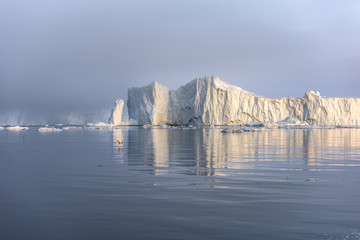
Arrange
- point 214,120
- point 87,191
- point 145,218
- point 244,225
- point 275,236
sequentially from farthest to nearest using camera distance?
point 214,120, point 87,191, point 145,218, point 244,225, point 275,236

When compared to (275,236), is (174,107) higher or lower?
higher

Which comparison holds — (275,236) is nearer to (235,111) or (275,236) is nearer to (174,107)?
(235,111)

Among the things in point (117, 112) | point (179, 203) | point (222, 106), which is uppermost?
point (222, 106)

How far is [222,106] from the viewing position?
186ft

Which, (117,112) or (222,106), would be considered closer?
(222,106)

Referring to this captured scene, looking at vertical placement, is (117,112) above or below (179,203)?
above

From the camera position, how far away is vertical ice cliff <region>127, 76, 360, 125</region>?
56.3 meters

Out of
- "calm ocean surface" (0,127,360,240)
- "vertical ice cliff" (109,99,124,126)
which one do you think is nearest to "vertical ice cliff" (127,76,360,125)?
"vertical ice cliff" (109,99,124,126)

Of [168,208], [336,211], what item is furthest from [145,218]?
[336,211]

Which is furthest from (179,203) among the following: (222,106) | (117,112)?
(117,112)

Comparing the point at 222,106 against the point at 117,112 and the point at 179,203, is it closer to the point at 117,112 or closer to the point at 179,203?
the point at 117,112

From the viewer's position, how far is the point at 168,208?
14.9 ft

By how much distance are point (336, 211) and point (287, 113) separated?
59.3m

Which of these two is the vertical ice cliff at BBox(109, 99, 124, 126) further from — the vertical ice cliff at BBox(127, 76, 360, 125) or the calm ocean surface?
the calm ocean surface
